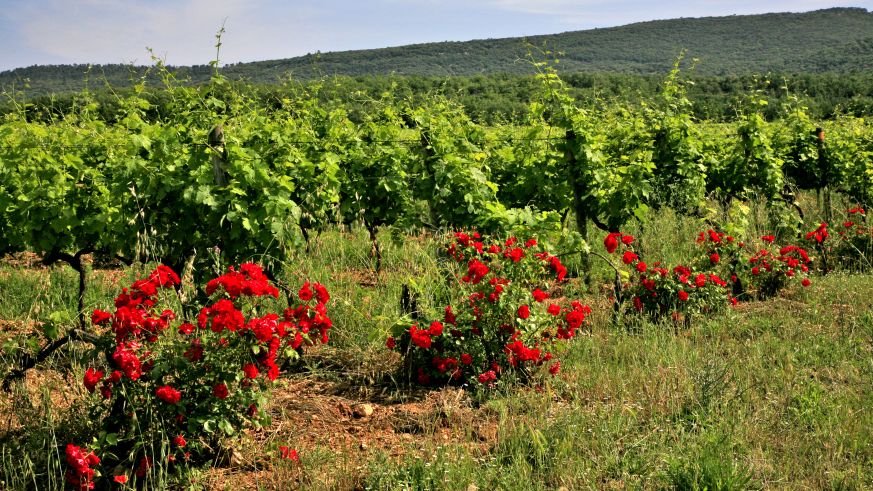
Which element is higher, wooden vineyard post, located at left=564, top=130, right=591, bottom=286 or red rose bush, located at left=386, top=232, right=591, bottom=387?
wooden vineyard post, located at left=564, top=130, right=591, bottom=286

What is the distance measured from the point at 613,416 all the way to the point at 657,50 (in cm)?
8195

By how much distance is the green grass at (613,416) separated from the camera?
119 inches

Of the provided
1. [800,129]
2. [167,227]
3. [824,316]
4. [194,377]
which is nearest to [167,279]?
[194,377]

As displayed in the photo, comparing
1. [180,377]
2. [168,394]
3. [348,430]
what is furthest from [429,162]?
[168,394]

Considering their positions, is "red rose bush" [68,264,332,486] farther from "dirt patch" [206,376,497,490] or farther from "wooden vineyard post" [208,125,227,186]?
"wooden vineyard post" [208,125,227,186]

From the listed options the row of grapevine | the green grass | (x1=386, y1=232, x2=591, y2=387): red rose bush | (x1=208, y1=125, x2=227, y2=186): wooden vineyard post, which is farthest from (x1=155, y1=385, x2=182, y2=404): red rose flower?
(x1=208, y1=125, x2=227, y2=186): wooden vineyard post

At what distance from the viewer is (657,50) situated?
257 ft

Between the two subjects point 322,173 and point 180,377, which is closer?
point 180,377

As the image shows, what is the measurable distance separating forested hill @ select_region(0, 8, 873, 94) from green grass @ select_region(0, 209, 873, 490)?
60.1 metres

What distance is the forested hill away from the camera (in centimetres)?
6562

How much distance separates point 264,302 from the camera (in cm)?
536

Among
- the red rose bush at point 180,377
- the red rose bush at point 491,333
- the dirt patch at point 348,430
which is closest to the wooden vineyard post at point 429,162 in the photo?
the red rose bush at point 491,333

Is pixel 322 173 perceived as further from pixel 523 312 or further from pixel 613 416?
pixel 613 416

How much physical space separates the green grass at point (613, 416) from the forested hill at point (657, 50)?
60.1 m
